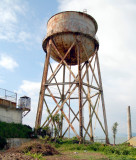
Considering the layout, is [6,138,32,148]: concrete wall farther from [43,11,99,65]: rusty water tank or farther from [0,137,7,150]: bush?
[43,11,99,65]: rusty water tank

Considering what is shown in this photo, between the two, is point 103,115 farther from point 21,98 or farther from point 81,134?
point 21,98

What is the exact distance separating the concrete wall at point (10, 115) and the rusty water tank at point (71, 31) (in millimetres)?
8004

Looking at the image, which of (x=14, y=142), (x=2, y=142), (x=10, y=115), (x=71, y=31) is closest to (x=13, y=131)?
(x=14, y=142)

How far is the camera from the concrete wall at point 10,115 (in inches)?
846

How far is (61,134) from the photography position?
79.9ft

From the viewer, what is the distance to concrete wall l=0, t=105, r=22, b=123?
70.5 feet

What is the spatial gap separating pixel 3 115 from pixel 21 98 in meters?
3.96

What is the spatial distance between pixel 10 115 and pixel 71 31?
37.3 ft

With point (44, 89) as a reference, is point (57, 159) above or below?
below

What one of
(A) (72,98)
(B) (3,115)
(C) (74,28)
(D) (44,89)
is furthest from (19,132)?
(C) (74,28)

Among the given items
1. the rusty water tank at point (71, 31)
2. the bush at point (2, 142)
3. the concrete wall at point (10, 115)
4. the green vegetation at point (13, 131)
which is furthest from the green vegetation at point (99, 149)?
the rusty water tank at point (71, 31)

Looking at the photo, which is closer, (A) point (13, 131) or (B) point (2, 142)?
(B) point (2, 142)

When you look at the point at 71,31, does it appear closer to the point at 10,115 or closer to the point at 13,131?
the point at 10,115

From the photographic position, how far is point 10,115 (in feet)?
74.7
